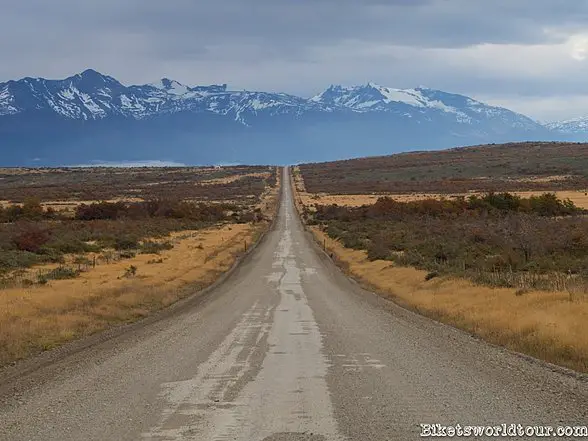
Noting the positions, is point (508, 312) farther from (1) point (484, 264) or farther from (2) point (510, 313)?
(1) point (484, 264)

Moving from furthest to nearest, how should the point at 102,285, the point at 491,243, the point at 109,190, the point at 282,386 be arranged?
1. the point at 109,190
2. the point at 491,243
3. the point at 102,285
4. the point at 282,386

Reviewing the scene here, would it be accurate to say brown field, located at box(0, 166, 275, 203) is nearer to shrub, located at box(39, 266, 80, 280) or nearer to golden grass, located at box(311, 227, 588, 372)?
shrub, located at box(39, 266, 80, 280)

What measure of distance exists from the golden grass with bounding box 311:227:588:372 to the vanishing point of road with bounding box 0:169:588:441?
2.66 ft

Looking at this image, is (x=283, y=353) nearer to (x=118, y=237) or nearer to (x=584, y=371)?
(x=584, y=371)

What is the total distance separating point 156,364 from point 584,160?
5645 inches

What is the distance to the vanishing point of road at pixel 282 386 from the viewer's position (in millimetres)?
7309

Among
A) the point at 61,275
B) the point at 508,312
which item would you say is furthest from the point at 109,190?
the point at 508,312

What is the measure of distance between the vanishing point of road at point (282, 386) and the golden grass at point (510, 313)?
81cm

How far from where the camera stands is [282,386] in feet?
30.2

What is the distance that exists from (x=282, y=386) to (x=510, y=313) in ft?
25.7

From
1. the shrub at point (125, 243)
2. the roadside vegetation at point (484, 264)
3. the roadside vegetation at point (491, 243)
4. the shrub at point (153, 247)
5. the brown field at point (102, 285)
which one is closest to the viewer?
the roadside vegetation at point (484, 264)

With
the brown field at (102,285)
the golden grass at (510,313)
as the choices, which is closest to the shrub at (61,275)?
the brown field at (102,285)

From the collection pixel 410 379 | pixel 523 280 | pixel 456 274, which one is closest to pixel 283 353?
pixel 410 379

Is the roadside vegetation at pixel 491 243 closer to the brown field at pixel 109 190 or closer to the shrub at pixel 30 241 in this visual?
the shrub at pixel 30 241
